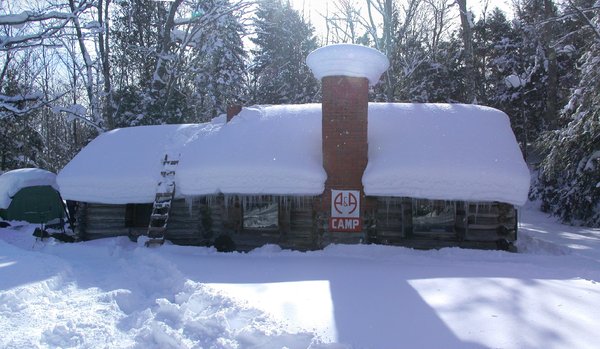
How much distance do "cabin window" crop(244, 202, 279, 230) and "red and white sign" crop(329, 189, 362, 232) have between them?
1864 millimetres

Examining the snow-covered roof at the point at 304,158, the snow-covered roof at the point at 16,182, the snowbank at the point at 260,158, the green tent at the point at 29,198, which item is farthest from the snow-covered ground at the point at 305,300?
the snow-covered roof at the point at 16,182

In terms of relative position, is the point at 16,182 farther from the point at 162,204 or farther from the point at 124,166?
the point at 162,204

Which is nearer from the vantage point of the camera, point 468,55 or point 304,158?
point 304,158

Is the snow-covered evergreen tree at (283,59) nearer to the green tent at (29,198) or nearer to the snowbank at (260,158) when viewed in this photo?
the green tent at (29,198)

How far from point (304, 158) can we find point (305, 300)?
17.3ft

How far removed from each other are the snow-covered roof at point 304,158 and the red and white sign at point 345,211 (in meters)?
0.34

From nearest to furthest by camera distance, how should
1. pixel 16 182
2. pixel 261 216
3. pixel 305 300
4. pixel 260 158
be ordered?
1. pixel 305 300
2. pixel 260 158
3. pixel 261 216
4. pixel 16 182

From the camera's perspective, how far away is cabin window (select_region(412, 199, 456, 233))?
10.7m

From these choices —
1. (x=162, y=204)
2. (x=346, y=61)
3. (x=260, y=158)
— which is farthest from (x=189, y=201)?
(x=346, y=61)

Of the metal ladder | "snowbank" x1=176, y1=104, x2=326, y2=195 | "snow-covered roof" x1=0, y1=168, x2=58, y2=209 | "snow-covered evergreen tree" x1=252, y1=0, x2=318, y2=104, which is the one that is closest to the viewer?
"snowbank" x1=176, y1=104, x2=326, y2=195

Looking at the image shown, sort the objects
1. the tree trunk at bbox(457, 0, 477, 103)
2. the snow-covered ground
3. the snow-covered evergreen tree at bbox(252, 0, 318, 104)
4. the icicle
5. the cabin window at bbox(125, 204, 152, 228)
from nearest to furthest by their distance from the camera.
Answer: the snow-covered ground → the icicle → the cabin window at bbox(125, 204, 152, 228) → the tree trunk at bbox(457, 0, 477, 103) → the snow-covered evergreen tree at bbox(252, 0, 318, 104)

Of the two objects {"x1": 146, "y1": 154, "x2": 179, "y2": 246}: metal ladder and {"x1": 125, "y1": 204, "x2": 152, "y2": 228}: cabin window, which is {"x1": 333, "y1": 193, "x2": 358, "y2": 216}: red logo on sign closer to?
{"x1": 146, "y1": 154, "x2": 179, "y2": 246}: metal ladder

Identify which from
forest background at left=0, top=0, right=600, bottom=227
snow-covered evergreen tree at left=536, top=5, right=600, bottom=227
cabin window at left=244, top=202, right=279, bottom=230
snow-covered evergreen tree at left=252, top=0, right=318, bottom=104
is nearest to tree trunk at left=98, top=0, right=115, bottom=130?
forest background at left=0, top=0, right=600, bottom=227

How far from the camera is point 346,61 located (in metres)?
9.97
